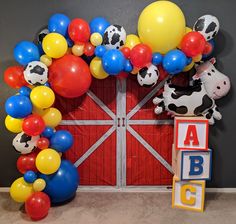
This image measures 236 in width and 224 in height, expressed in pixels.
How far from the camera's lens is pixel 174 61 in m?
3.15

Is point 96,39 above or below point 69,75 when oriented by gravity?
above

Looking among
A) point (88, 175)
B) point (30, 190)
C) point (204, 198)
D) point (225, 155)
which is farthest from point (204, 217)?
point (30, 190)

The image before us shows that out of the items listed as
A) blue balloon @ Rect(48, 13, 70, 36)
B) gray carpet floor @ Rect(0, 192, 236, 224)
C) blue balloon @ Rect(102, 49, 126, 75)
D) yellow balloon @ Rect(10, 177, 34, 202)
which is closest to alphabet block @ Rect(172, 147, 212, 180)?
gray carpet floor @ Rect(0, 192, 236, 224)

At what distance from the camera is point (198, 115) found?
3523 millimetres

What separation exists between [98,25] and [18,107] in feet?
3.52

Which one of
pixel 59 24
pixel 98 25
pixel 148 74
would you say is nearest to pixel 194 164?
pixel 148 74

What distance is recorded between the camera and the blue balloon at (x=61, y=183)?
11.0 ft

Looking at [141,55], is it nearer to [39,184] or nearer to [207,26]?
[207,26]

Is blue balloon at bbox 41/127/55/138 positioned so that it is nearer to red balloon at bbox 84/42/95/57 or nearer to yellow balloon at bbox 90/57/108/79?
yellow balloon at bbox 90/57/108/79

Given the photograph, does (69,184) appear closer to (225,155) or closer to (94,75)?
(94,75)

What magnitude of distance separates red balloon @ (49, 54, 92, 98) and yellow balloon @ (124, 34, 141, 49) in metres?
0.47

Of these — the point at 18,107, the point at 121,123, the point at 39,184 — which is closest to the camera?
the point at 18,107

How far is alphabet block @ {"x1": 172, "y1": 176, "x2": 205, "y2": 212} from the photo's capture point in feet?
Result: 11.3

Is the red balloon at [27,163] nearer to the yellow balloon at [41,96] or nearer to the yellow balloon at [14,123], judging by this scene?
the yellow balloon at [14,123]
